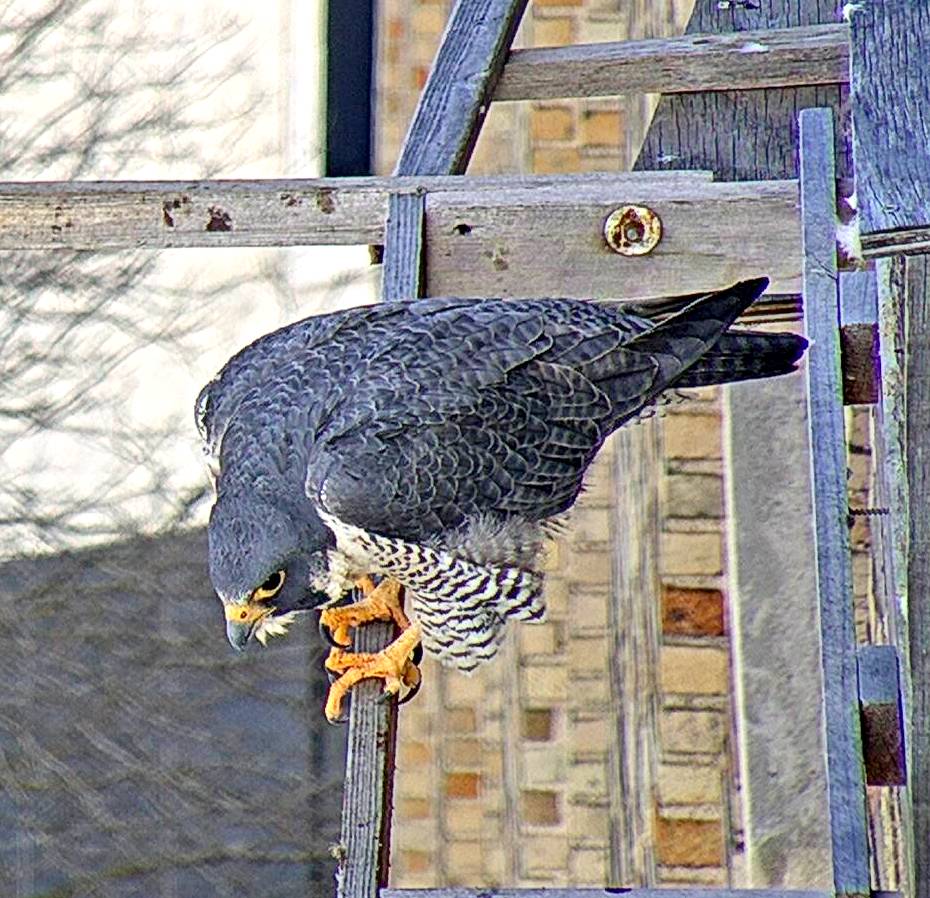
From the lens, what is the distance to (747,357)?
2.73 meters

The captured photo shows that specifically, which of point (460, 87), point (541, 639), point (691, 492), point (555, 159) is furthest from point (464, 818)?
point (460, 87)

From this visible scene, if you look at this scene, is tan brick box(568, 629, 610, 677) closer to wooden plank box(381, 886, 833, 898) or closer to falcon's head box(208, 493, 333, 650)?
falcon's head box(208, 493, 333, 650)

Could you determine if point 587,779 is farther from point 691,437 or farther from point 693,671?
point 691,437

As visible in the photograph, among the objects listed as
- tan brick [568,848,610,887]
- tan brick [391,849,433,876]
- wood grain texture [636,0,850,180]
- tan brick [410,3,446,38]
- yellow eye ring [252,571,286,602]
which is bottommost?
yellow eye ring [252,571,286,602]

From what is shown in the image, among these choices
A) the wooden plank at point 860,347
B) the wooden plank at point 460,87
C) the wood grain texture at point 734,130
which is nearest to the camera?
the wooden plank at point 860,347

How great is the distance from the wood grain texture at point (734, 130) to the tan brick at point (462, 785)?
8.10ft

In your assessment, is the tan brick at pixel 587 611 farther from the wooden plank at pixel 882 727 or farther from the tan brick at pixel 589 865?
the wooden plank at pixel 882 727

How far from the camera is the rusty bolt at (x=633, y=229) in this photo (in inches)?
104

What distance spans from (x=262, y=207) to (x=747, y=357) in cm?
77

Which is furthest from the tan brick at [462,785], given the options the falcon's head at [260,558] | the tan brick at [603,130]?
the falcon's head at [260,558]

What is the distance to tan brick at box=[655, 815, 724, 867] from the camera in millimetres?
4164

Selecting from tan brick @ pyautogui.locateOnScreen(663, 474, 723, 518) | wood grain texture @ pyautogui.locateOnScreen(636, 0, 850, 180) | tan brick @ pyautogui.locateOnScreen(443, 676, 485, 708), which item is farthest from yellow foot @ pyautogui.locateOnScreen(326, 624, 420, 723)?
tan brick @ pyautogui.locateOnScreen(443, 676, 485, 708)

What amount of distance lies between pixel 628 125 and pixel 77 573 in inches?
78.6

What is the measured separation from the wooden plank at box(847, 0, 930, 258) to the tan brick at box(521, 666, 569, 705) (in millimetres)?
3198
